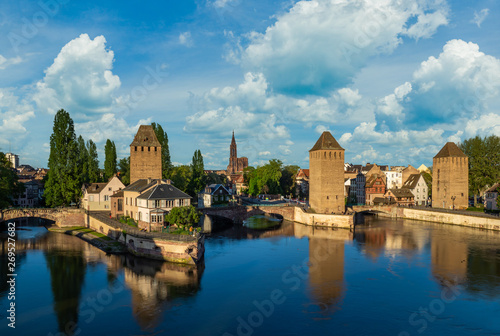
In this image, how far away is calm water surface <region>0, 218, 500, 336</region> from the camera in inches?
985

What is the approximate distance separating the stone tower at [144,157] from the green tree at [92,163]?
19.4 metres

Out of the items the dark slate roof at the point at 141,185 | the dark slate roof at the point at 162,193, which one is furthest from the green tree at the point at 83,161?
the dark slate roof at the point at 162,193

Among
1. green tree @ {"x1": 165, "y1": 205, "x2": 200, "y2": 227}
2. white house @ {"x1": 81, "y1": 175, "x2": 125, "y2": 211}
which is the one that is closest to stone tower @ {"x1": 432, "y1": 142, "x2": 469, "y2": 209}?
green tree @ {"x1": 165, "y1": 205, "x2": 200, "y2": 227}

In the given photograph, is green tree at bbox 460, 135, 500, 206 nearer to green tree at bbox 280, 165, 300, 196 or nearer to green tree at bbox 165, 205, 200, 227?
green tree at bbox 280, 165, 300, 196

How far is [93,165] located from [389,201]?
65996 mm

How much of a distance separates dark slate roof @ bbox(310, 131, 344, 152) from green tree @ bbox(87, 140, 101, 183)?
45.8m

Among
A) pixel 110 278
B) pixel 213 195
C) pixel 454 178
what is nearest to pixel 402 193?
pixel 454 178

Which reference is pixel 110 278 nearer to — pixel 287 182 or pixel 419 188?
pixel 419 188

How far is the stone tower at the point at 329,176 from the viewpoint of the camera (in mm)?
68525

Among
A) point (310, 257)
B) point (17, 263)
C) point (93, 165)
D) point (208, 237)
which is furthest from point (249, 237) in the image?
point (93, 165)

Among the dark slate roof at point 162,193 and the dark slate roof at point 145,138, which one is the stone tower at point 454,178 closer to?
the dark slate roof at point 162,193

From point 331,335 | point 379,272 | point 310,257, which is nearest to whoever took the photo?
point 331,335

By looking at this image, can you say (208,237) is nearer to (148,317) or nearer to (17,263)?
(17,263)

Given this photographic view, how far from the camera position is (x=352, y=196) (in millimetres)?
100750
